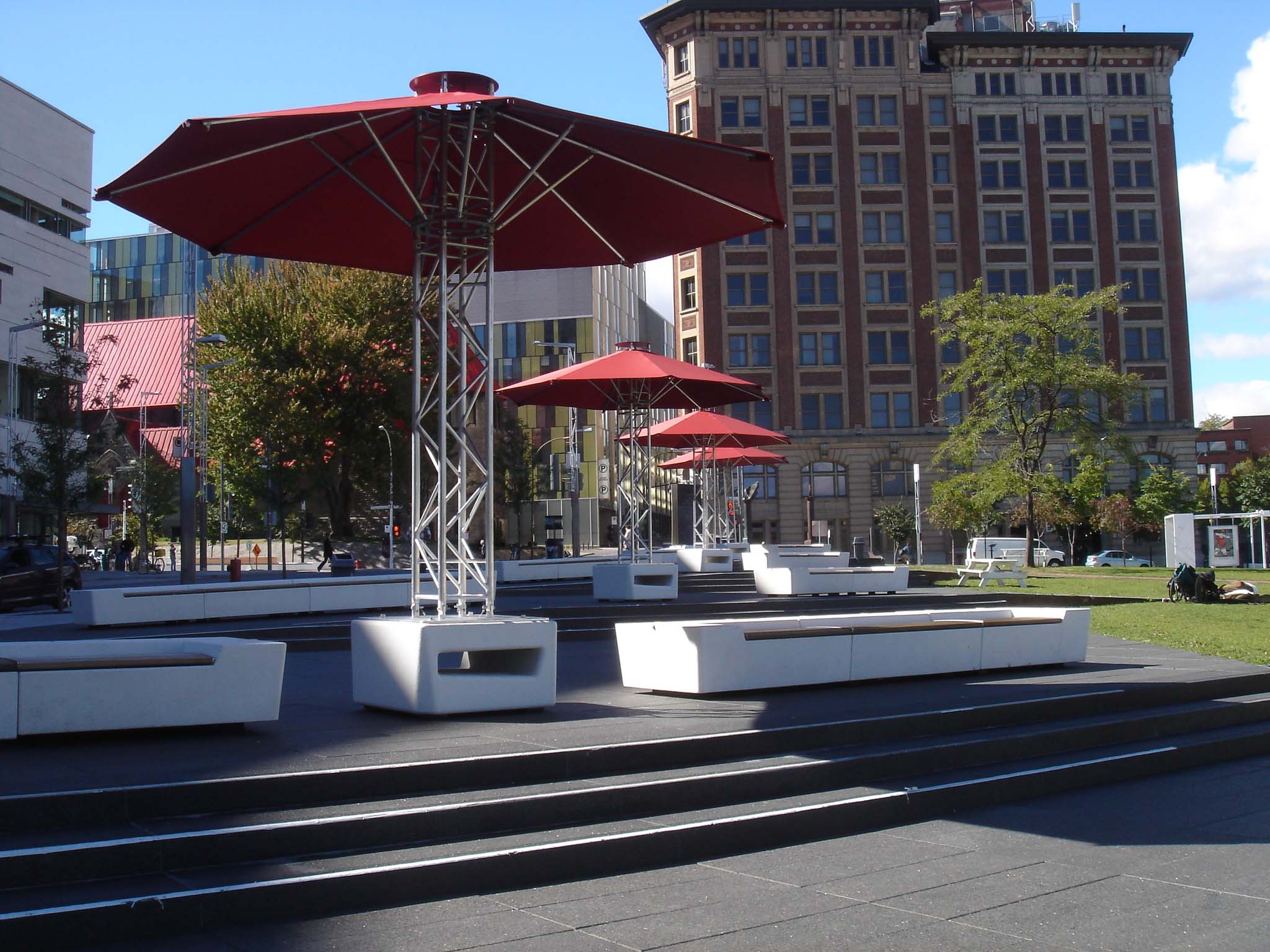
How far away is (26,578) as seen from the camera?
2592cm

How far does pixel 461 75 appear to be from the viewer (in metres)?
8.59

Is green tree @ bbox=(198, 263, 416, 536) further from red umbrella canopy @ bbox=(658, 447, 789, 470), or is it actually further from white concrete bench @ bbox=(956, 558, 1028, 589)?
white concrete bench @ bbox=(956, 558, 1028, 589)

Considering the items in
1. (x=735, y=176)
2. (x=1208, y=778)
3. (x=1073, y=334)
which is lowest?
(x=1208, y=778)

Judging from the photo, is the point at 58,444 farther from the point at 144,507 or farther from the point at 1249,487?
the point at 1249,487

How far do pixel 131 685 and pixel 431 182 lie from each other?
4.80 meters

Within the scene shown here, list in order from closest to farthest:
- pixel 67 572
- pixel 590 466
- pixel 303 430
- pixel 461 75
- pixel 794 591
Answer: pixel 461 75
pixel 794 591
pixel 67 572
pixel 303 430
pixel 590 466

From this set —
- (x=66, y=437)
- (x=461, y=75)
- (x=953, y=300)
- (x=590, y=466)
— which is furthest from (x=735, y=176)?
(x=590, y=466)

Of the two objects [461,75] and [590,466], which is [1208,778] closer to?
[461,75]

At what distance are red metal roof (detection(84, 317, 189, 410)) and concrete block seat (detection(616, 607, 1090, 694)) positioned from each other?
3198 inches

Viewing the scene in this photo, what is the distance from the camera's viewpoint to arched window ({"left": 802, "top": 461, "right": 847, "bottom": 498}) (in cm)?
7038

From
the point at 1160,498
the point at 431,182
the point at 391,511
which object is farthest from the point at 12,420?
the point at 1160,498

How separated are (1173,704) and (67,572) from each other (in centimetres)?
2546

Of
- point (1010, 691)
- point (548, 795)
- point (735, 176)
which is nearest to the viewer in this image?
point (548, 795)

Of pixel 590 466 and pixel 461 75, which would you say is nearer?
pixel 461 75
